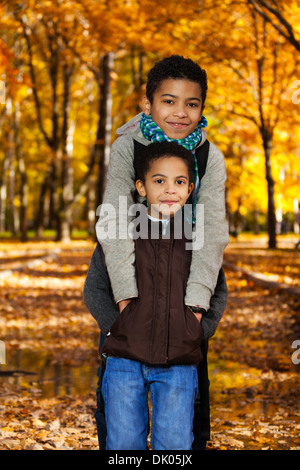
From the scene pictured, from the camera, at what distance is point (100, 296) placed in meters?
3.40

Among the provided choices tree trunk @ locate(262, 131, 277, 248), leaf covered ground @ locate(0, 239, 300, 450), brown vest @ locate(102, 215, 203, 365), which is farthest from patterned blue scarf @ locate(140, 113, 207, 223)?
tree trunk @ locate(262, 131, 277, 248)

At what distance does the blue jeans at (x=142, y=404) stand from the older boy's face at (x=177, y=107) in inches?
44.1

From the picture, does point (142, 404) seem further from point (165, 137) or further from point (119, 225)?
point (165, 137)

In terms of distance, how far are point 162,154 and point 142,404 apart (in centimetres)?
115

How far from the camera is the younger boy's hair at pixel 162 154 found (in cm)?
334

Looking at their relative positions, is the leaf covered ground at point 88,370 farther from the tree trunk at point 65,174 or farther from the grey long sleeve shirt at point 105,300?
the tree trunk at point 65,174

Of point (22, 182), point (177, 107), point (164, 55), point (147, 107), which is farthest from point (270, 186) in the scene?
point (177, 107)

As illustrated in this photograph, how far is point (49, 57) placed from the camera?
109 feet

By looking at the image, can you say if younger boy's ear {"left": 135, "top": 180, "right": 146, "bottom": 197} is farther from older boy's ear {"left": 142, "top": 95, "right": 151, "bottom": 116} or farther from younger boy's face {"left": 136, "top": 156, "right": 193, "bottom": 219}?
older boy's ear {"left": 142, "top": 95, "right": 151, "bottom": 116}

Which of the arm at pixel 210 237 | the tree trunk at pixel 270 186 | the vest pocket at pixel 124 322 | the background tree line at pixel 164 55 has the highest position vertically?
the background tree line at pixel 164 55

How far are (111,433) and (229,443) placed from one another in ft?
7.05

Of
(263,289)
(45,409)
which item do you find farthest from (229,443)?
(263,289)

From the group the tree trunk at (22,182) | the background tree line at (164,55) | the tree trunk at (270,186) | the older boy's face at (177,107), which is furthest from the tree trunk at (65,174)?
the older boy's face at (177,107)

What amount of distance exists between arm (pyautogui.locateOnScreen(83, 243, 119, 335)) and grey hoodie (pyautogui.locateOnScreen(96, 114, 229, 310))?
0.37 ft
